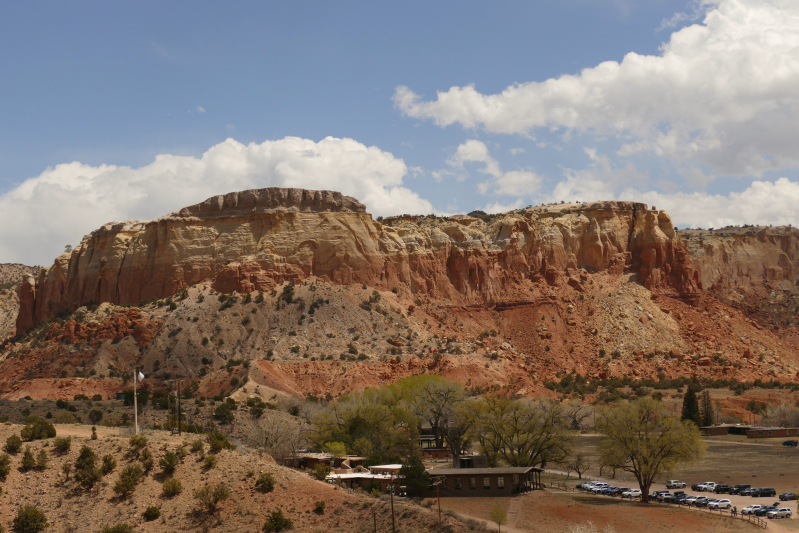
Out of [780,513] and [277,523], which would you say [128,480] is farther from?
[780,513]

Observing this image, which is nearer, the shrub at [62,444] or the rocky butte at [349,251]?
the shrub at [62,444]

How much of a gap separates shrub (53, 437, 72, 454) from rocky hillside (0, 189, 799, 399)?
3985cm

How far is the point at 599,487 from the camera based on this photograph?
57188mm

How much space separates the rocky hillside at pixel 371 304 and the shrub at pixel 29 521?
44.7 meters

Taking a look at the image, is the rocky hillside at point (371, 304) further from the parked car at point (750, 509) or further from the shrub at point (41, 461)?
the parked car at point (750, 509)

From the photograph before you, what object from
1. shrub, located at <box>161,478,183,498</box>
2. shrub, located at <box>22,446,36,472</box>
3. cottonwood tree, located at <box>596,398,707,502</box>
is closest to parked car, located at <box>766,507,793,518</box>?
cottonwood tree, located at <box>596,398,707,502</box>

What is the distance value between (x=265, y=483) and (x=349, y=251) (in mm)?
67208

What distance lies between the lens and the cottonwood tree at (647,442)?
54.0 metres

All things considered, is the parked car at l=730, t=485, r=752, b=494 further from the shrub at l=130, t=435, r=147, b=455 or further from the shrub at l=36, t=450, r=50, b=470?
the shrub at l=36, t=450, r=50, b=470

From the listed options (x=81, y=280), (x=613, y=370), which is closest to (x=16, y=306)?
(x=81, y=280)

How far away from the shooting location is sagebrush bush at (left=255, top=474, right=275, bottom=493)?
4309 centimetres

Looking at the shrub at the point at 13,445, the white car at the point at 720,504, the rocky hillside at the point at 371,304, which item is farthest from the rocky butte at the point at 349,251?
the white car at the point at 720,504

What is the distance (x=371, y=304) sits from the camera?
10531cm

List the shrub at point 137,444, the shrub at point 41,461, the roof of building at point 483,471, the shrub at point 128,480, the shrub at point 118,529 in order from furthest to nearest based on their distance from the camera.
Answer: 1. the roof of building at point 483,471
2. the shrub at point 137,444
3. the shrub at point 41,461
4. the shrub at point 128,480
5. the shrub at point 118,529
